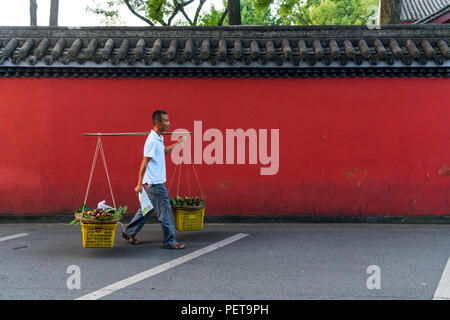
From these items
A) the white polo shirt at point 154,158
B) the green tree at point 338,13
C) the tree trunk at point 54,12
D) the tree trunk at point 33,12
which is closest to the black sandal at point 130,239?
the white polo shirt at point 154,158

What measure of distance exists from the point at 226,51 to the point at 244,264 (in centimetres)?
445

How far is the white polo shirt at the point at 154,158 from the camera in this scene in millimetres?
5867

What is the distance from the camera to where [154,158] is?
5918 millimetres

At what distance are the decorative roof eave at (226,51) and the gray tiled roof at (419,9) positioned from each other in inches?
471

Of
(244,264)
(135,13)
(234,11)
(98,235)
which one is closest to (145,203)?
(98,235)

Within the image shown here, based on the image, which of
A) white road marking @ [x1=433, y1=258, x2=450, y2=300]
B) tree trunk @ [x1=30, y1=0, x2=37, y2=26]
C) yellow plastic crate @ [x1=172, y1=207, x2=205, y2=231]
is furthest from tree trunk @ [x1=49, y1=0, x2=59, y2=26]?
white road marking @ [x1=433, y1=258, x2=450, y2=300]

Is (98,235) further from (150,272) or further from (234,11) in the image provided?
(234,11)

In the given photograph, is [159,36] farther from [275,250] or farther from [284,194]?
[275,250]

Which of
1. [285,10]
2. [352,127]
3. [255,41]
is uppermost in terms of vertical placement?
[285,10]

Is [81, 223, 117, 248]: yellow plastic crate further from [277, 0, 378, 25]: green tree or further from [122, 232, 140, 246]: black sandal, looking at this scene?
[277, 0, 378, 25]: green tree

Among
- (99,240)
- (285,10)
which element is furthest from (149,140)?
(285,10)

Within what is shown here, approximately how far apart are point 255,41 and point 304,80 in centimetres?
128

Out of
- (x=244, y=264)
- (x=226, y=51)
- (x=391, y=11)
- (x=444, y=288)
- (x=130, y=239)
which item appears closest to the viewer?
(x=444, y=288)
